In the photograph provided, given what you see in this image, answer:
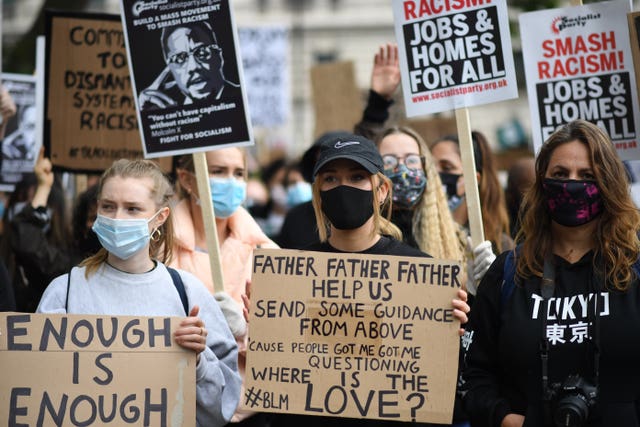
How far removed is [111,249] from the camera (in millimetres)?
4332

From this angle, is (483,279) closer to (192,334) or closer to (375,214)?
(375,214)

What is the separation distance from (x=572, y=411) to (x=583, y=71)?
7.79 feet

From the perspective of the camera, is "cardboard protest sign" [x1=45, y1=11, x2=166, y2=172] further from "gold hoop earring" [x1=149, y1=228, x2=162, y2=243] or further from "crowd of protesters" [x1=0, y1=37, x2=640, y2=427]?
"gold hoop earring" [x1=149, y1=228, x2=162, y2=243]

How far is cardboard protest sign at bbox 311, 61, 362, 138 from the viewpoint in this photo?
11.2m

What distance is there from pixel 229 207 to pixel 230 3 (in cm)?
104

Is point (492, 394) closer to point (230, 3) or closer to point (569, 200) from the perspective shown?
point (569, 200)

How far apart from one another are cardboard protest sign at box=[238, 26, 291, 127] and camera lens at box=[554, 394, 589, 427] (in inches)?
438

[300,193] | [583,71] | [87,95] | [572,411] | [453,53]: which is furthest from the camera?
[300,193]

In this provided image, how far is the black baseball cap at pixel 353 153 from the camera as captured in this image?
4.48 metres

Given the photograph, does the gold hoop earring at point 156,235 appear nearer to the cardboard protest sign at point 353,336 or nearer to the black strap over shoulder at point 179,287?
the black strap over shoulder at point 179,287

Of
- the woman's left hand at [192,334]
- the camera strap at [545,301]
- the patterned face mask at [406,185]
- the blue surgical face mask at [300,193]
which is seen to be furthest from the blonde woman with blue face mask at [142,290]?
the blue surgical face mask at [300,193]

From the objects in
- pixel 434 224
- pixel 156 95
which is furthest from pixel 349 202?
pixel 156 95

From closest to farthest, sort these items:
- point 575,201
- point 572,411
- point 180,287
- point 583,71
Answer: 1. point 572,411
2. point 575,201
3. point 180,287
4. point 583,71

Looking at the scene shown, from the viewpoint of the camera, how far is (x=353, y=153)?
14.8 feet
